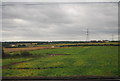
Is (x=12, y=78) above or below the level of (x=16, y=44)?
below

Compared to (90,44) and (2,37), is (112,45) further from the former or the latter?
(2,37)

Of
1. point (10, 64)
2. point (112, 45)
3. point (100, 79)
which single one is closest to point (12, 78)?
point (10, 64)

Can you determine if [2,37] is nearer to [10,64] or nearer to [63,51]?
[10,64]

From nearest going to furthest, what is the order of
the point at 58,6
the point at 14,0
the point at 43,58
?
the point at 14,0 → the point at 58,6 → the point at 43,58

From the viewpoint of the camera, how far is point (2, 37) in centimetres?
536

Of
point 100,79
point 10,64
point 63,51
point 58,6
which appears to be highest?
point 58,6

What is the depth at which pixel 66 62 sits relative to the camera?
18.6 ft

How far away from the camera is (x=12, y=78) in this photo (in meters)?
5.09

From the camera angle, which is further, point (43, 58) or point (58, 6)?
point (43, 58)

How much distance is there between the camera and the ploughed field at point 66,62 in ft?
17.2

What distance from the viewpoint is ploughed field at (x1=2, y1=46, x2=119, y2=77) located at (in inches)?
207

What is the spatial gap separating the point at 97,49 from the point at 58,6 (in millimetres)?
2173

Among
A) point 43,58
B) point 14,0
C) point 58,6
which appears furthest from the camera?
point 43,58

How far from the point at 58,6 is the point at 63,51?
5.60ft
